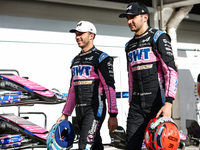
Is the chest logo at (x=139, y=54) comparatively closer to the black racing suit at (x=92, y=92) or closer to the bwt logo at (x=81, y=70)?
the black racing suit at (x=92, y=92)

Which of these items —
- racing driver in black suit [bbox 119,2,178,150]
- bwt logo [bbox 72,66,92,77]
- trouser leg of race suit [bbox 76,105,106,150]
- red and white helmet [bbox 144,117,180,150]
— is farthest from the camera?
bwt logo [bbox 72,66,92,77]

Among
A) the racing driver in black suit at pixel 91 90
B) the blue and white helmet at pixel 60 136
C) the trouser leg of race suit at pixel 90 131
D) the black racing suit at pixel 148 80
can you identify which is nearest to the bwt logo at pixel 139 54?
the black racing suit at pixel 148 80

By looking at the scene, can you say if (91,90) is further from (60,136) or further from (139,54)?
(139,54)

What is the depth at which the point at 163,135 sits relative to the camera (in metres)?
2.95

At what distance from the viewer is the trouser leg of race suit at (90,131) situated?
3.83 meters

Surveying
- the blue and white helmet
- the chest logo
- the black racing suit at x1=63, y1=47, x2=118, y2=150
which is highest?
the chest logo

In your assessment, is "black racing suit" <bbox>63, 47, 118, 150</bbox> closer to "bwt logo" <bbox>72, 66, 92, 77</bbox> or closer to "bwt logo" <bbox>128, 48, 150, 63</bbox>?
"bwt logo" <bbox>72, 66, 92, 77</bbox>

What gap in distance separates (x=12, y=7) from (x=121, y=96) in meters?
3.78

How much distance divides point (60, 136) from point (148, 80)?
4.64 feet

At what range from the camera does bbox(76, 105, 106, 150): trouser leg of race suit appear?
3828 millimetres

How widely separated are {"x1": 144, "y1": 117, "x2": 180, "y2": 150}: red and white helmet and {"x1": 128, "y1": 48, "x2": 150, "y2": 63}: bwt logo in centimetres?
75

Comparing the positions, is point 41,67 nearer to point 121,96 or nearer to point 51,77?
point 51,77

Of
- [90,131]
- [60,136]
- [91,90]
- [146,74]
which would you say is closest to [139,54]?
[146,74]

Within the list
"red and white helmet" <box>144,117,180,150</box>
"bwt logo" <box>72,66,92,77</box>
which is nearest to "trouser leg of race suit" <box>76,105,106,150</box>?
"bwt logo" <box>72,66,92,77</box>
